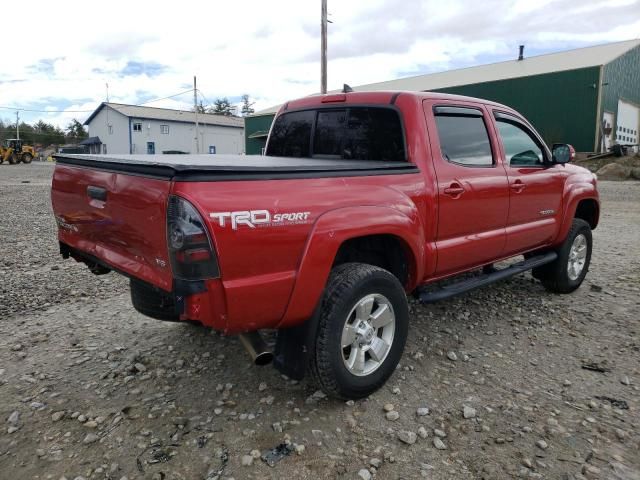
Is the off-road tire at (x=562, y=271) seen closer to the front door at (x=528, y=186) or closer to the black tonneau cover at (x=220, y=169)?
the front door at (x=528, y=186)

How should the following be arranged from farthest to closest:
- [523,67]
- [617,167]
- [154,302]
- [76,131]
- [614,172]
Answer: [76,131] < [523,67] < [617,167] < [614,172] < [154,302]

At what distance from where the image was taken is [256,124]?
42.5 m

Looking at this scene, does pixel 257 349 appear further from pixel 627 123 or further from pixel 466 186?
pixel 627 123

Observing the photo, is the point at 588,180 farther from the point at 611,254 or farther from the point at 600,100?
the point at 600,100

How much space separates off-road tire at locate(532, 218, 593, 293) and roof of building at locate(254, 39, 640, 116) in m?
22.6

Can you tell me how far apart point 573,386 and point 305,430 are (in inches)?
72.0

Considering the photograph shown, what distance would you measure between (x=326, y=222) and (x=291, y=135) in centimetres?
201

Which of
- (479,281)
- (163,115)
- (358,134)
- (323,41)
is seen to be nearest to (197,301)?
(358,134)

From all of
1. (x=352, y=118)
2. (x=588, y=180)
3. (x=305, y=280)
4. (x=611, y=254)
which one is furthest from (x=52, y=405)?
(x=611, y=254)

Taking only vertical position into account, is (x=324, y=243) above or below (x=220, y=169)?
below

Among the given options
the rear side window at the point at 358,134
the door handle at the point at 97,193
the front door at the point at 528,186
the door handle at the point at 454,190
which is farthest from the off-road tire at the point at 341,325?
the front door at the point at 528,186

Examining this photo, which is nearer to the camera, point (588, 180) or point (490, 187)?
point (490, 187)

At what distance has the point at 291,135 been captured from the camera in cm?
450

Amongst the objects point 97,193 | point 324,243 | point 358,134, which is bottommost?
point 324,243
